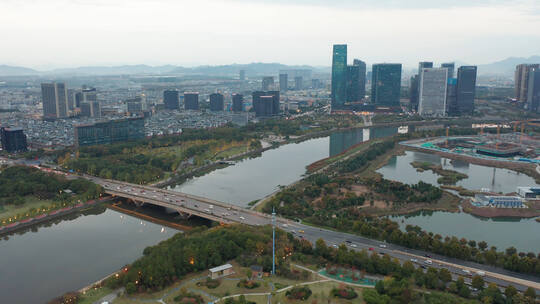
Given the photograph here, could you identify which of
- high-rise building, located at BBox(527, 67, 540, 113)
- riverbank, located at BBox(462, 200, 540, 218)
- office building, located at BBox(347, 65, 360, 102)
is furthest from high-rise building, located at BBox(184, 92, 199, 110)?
riverbank, located at BBox(462, 200, 540, 218)

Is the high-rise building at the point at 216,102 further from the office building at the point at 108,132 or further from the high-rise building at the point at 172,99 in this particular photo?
the office building at the point at 108,132

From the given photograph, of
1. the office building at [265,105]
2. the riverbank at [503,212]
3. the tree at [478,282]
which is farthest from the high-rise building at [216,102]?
the tree at [478,282]

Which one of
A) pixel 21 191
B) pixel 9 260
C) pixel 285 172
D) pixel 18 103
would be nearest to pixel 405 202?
pixel 285 172

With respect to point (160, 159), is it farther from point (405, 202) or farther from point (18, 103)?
point (18, 103)

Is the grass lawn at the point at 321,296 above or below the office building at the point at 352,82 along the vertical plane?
below

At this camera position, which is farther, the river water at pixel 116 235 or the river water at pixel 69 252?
the river water at pixel 116 235

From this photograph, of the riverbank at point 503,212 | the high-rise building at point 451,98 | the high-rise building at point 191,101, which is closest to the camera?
the riverbank at point 503,212

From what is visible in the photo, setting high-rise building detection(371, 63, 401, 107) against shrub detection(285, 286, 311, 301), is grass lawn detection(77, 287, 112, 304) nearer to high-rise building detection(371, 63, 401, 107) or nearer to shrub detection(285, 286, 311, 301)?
shrub detection(285, 286, 311, 301)
